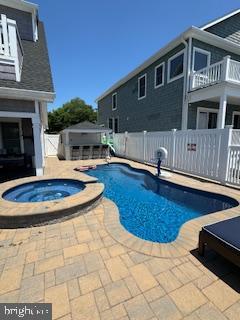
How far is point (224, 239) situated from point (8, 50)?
7.14 metres

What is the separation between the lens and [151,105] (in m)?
12.2

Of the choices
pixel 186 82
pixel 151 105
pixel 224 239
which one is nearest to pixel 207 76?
pixel 186 82

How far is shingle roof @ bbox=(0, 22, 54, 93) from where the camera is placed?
5585mm

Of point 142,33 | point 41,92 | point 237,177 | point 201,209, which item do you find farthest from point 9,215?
point 142,33

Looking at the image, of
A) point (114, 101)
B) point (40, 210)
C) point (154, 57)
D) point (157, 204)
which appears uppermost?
point (154, 57)

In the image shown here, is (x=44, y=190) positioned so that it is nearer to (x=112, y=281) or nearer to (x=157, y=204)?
(x=157, y=204)

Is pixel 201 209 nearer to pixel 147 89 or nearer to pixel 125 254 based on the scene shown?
pixel 125 254

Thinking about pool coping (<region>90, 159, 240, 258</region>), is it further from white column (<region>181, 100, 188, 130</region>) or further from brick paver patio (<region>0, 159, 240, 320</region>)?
white column (<region>181, 100, 188, 130</region>)

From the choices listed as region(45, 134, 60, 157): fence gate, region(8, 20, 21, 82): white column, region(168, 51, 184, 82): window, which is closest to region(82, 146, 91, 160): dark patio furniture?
region(45, 134, 60, 157): fence gate

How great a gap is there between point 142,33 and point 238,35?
6.10m

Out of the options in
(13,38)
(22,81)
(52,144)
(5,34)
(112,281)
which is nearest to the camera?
(112,281)

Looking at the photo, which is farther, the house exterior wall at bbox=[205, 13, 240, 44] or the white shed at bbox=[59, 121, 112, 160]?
the white shed at bbox=[59, 121, 112, 160]

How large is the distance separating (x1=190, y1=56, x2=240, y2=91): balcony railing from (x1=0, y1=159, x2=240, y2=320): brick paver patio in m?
7.86

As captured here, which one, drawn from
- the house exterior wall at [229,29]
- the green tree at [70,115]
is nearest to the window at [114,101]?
the house exterior wall at [229,29]
